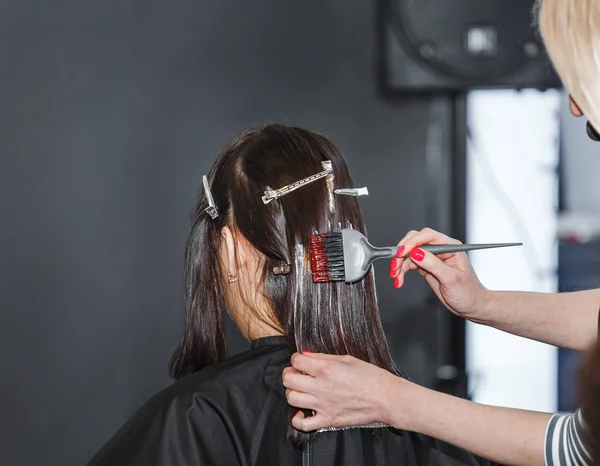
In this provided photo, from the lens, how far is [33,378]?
269 centimetres

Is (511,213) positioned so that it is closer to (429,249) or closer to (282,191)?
(429,249)

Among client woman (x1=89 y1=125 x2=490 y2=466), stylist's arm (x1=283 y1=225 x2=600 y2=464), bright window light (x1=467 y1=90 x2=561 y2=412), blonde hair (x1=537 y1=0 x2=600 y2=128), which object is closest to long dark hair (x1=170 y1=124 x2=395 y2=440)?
client woman (x1=89 y1=125 x2=490 y2=466)

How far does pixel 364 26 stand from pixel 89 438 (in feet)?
5.78

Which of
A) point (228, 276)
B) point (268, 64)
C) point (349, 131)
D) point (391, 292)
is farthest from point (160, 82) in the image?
point (228, 276)

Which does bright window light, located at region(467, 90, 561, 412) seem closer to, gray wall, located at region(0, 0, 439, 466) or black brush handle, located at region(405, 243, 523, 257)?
gray wall, located at region(0, 0, 439, 466)

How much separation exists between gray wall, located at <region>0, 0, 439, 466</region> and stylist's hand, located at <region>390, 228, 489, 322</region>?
5.08 feet

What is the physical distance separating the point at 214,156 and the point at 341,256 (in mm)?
1781

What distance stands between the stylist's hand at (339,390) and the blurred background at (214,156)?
162cm

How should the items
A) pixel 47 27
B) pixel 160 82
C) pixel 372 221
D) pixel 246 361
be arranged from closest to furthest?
pixel 246 361 → pixel 47 27 → pixel 160 82 → pixel 372 221

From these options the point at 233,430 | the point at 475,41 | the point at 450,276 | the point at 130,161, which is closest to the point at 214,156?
the point at 130,161

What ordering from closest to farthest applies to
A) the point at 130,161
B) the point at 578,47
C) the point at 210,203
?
the point at 578,47, the point at 210,203, the point at 130,161

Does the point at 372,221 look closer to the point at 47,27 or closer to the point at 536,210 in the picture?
the point at 536,210

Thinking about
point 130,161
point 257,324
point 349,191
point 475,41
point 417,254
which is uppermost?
point 475,41

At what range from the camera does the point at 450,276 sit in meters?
1.46
